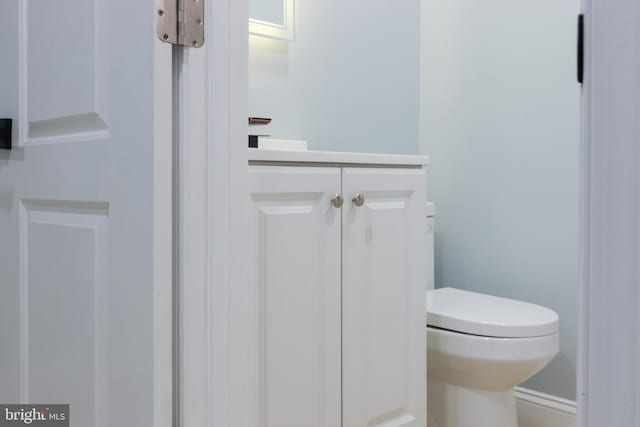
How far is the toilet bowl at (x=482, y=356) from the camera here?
157cm

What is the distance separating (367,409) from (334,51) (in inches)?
44.8

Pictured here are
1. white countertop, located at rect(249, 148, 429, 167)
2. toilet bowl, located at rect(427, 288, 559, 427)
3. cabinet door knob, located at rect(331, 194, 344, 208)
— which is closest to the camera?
white countertop, located at rect(249, 148, 429, 167)

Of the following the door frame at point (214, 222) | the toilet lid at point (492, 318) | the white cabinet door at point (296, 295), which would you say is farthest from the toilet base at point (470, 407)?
the door frame at point (214, 222)

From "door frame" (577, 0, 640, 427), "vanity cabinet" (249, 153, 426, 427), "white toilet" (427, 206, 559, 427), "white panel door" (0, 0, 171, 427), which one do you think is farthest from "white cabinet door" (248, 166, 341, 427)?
"door frame" (577, 0, 640, 427)

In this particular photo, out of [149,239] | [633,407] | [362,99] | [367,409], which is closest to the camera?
[633,407]

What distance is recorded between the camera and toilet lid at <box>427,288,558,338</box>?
157 cm

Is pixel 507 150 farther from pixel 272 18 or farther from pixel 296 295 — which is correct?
pixel 296 295

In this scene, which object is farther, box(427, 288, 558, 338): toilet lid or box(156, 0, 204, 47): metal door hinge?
box(427, 288, 558, 338): toilet lid

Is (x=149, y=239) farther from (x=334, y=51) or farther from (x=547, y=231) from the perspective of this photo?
(x=547, y=231)

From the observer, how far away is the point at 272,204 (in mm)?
1144

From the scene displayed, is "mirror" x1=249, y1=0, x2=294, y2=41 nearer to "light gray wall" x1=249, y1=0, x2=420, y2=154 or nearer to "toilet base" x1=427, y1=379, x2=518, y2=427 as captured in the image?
"light gray wall" x1=249, y1=0, x2=420, y2=154

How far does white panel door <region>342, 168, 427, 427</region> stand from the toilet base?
9.3 inches

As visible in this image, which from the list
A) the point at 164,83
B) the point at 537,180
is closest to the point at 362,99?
the point at 537,180

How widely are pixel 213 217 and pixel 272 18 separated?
1.11 m
